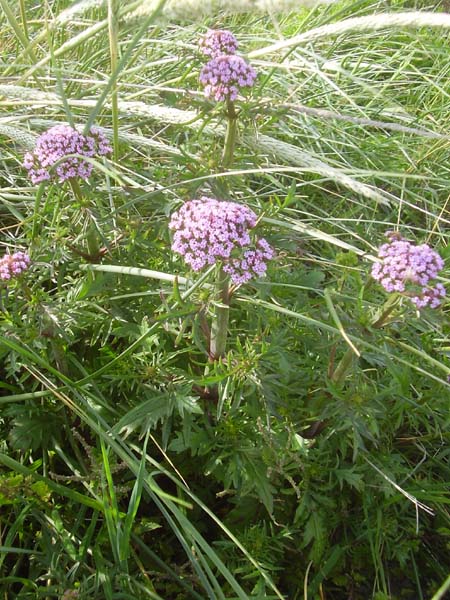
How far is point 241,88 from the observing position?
1709 millimetres

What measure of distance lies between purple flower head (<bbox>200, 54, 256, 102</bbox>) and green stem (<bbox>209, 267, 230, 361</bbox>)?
0.51 m

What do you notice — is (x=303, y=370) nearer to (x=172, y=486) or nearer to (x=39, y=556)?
(x=172, y=486)

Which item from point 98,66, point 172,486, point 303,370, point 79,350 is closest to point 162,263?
point 79,350

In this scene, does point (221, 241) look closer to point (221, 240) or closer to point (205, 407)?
point (221, 240)

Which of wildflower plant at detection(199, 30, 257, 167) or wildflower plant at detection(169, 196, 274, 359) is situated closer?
wildflower plant at detection(169, 196, 274, 359)

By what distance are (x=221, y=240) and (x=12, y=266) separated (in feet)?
1.93

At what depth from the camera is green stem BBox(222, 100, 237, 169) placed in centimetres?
173

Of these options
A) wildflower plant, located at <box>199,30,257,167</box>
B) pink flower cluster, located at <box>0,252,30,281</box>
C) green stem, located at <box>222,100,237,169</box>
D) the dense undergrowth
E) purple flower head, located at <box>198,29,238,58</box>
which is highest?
purple flower head, located at <box>198,29,238,58</box>

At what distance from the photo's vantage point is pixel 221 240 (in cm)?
145

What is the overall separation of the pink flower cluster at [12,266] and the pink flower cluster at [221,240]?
44cm

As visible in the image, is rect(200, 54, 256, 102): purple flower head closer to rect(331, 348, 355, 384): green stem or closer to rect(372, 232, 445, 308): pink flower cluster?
rect(372, 232, 445, 308): pink flower cluster

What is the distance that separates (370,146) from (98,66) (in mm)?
1447

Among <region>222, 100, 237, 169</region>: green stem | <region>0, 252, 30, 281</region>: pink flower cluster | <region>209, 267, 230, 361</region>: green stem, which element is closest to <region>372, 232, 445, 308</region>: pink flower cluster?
<region>209, 267, 230, 361</region>: green stem

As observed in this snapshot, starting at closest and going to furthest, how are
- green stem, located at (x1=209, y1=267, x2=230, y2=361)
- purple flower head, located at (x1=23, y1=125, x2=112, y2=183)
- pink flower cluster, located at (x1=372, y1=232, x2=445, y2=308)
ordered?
pink flower cluster, located at (x1=372, y1=232, x2=445, y2=308) → green stem, located at (x1=209, y1=267, x2=230, y2=361) → purple flower head, located at (x1=23, y1=125, x2=112, y2=183)
